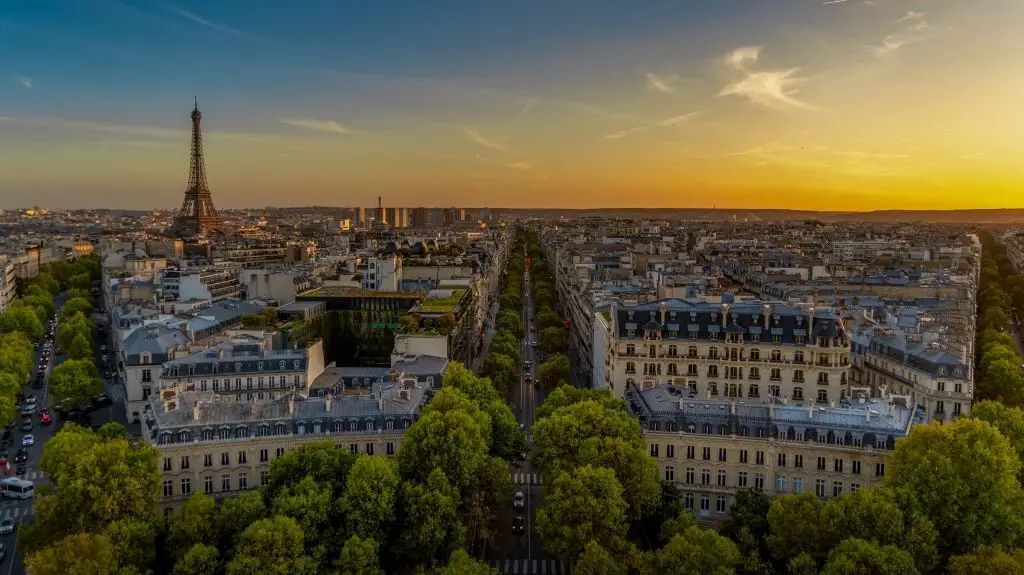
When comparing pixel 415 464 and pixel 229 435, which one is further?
pixel 229 435

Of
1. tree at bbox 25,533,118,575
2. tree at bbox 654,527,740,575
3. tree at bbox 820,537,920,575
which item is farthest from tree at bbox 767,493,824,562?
tree at bbox 25,533,118,575

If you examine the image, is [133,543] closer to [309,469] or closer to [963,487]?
[309,469]

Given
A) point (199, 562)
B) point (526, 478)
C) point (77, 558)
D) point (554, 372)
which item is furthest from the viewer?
point (554, 372)

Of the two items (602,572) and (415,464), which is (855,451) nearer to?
(602,572)

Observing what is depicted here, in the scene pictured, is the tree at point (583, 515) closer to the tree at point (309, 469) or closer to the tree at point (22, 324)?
the tree at point (309, 469)

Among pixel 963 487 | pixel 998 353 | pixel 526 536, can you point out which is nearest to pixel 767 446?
pixel 963 487

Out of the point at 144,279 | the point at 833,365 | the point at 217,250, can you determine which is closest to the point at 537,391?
Answer: the point at 833,365

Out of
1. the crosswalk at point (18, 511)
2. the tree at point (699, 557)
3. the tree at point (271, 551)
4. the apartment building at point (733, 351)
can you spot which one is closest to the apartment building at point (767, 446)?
the apartment building at point (733, 351)
